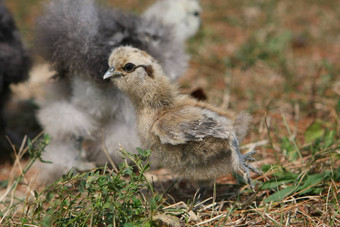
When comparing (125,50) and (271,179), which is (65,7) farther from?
(271,179)

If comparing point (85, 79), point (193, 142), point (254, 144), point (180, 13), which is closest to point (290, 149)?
point (254, 144)

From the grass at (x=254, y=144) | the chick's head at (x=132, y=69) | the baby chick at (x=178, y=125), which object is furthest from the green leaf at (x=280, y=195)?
the chick's head at (x=132, y=69)

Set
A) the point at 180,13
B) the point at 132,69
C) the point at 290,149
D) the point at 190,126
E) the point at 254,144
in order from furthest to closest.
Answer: the point at 180,13 → the point at 254,144 → the point at 290,149 → the point at 132,69 → the point at 190,126

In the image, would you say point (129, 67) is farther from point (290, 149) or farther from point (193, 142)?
point (290, 149)

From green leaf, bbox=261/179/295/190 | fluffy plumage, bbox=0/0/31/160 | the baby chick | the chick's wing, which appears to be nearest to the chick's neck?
the baby chick

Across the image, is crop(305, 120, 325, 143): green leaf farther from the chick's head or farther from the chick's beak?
the chick's beak

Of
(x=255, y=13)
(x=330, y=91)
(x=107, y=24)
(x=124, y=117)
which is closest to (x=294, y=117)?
(x=330, y=91)

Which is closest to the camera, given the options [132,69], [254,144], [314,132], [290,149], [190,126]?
[190,126]

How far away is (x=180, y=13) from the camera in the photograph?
143 inches

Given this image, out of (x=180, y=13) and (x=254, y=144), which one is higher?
(x=180, y=13)

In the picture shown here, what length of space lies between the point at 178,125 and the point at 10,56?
1541mm

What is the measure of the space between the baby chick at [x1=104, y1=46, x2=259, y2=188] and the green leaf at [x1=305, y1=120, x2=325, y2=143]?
99cm

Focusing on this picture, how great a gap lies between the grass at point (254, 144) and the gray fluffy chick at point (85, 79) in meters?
0.19

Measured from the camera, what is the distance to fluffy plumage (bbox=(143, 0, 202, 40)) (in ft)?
11.7
